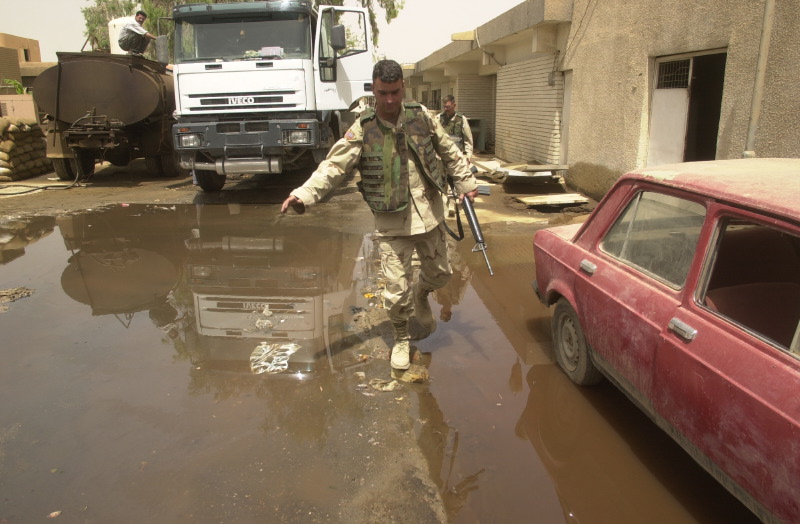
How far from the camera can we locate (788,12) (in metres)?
5.19

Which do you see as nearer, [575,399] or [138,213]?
[575,399]

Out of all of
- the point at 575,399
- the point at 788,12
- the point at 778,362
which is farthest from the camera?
the point at 788,12

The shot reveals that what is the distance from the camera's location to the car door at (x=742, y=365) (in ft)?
5.96

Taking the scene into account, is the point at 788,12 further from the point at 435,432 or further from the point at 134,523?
the point at 134,523

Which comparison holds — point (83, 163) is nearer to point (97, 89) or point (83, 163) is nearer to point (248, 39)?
point (97, 89)

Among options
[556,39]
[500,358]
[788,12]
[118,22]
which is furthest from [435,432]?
[118,22]

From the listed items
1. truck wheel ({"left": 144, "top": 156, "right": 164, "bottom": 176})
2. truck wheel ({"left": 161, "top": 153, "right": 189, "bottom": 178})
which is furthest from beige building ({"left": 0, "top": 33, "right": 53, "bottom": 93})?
truck wheel ({"left": 161, "top": 153, "right": 189, "bottom": 178})

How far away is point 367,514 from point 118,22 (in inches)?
640

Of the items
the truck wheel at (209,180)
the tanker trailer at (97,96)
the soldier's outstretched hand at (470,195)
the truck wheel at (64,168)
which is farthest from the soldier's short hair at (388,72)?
the truck wheel at (64,168)

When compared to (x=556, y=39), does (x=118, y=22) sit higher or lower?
higher

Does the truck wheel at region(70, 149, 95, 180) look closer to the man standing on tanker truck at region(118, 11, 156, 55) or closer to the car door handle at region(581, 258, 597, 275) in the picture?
the man standing on tanker truck at region(118, 11, 156, 55)

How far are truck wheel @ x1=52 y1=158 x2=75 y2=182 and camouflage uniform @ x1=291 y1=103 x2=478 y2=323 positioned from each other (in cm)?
1045

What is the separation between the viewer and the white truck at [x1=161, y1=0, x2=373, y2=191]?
344 inches

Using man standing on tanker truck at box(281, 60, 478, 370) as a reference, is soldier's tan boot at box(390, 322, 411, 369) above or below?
below
